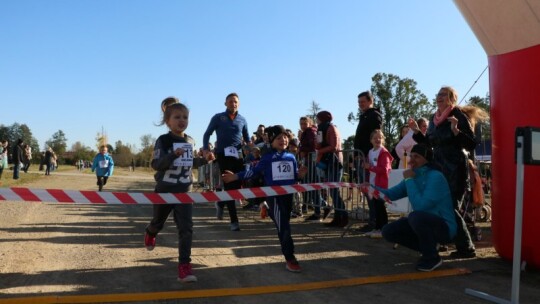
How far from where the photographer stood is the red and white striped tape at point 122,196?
373 cm

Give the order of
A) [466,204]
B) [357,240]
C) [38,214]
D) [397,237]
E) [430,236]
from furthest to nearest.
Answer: [38,214], [466,204], [357,240], [397,237], [430,236]

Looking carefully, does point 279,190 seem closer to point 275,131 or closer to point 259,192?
point 259,192

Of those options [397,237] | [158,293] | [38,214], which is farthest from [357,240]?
[38,214]

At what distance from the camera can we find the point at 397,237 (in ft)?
16.4

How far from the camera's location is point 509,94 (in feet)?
16.1

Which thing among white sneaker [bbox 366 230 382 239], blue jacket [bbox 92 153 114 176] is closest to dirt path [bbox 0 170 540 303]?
white sneaker [bbox 366 230 382 239]

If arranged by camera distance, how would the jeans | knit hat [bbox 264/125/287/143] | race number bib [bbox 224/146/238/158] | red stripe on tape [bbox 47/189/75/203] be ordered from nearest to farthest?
red stripe on tape [bbox 47/189/75/203] → knit hat [bbox 264/125/287/143] → race number bib [bbox 224/146/238/158] → the jeans

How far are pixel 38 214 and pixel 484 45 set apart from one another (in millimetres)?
7939

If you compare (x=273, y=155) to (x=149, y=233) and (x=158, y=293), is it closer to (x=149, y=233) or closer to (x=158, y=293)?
(x=149, y=233)

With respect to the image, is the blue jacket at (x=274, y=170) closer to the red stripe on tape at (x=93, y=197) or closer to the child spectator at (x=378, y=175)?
the red stripe on tape at (x=93, y=197)

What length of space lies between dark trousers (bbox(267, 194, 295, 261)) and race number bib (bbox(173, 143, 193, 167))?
3.05ft

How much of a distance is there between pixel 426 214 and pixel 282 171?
60.7 inches

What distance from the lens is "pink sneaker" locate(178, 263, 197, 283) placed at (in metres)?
4.05

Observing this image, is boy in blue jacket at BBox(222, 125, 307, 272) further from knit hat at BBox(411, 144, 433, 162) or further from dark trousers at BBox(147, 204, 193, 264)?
knit hat at BBox(411, 144, 433, 162)
